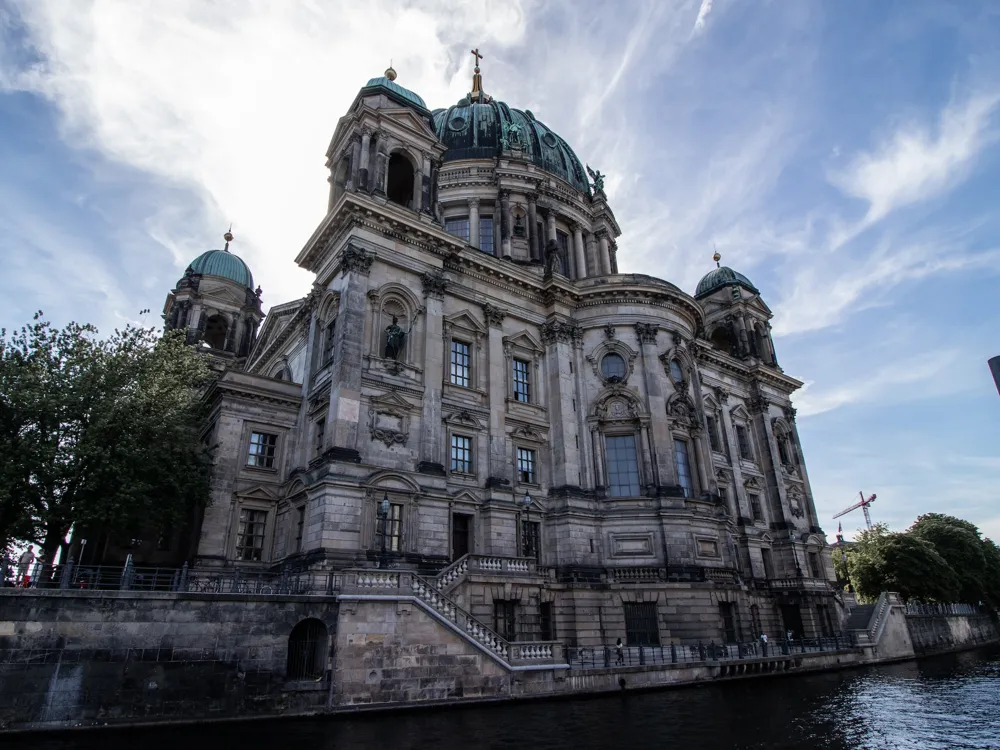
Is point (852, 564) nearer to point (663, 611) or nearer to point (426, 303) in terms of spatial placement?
point (663, 611)

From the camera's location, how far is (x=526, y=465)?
3111cm

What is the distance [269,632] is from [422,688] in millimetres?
4772

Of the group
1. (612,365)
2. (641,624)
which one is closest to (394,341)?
(612,365)

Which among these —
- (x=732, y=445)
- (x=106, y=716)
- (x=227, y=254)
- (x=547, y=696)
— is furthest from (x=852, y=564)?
(x=227, y=254)

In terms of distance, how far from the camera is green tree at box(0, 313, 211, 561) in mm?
22078

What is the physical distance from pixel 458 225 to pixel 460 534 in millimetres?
23763

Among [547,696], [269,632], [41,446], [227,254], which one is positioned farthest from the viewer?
[227,254]

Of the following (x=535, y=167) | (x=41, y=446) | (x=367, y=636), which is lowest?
(x=367, y=636)

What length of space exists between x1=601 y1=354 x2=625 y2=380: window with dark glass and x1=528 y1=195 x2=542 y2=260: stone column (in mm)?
9323

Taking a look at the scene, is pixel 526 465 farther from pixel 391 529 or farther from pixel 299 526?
pixel 299 526

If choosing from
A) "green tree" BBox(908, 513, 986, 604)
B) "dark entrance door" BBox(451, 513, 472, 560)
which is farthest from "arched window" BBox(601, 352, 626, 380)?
"green tree" BBox(908, 513, 986, 604)

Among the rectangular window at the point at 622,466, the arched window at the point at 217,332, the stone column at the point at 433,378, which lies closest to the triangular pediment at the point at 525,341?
the stone column at the point at 433,378

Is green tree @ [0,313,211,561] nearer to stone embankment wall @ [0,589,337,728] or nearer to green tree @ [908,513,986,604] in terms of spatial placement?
stone embankment wall @ [0,589,337,728]

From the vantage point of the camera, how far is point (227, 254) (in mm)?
54094
